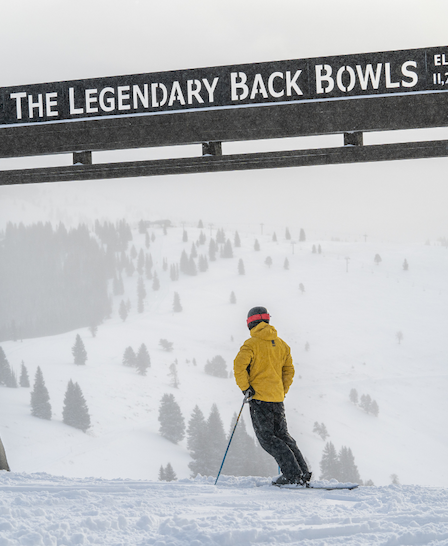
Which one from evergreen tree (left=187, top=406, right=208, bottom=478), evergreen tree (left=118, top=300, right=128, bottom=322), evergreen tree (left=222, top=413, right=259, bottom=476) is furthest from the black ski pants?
evergreen tree (left=118, top=300, right=128, bottom=322)

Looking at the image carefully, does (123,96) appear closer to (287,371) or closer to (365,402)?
(287,371)

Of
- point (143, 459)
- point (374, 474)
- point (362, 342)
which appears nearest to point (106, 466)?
point (143, 459)

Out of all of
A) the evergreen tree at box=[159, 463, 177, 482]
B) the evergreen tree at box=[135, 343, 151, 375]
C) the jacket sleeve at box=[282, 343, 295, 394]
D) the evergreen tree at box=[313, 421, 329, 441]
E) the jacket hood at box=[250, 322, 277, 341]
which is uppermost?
the jacket hood at box=[250, 322, 277, 341]

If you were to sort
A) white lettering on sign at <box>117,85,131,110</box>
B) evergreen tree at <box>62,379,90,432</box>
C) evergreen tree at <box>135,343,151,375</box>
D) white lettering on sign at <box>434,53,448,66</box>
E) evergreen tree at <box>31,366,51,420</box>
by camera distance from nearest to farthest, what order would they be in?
white lettering on sign at <box>434,53,448,66</box>
white lettering on sign at <box>117,85,131,110</box>
evergreen tree at <box>31,366,51,420</box>
evergreen tree at <box>62,379,90,432</box>
evergreen tree at <box>135,343,151,375</box>

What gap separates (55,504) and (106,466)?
430 ft

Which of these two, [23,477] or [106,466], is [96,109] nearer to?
[23,477]

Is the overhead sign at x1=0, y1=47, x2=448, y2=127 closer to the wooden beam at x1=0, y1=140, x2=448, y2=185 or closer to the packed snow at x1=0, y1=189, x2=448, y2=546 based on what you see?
the wooden beam at x1=0, y1=140, x2=448, y2=185

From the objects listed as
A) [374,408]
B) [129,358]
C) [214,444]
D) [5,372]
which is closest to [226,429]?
[214,444]

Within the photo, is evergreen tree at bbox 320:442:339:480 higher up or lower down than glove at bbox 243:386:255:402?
lower down

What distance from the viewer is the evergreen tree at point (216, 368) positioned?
174m

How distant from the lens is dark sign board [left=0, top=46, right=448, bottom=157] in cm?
517

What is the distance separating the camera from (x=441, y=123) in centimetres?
512

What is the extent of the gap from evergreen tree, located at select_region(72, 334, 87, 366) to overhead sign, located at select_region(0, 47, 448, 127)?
162 metres

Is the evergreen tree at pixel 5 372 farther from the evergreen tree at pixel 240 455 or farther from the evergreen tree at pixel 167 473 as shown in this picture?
the evergreen tree at pixel 240 455
